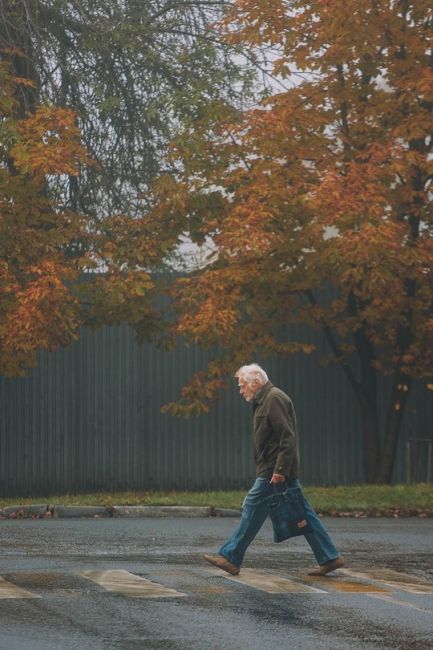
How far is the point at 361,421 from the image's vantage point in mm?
24359

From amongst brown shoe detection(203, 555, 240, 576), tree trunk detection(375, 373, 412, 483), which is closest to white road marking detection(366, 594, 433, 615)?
brown shoe detection(203, 555, 240, 576)

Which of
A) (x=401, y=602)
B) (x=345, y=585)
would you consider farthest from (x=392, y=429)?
(x=401, y=602)

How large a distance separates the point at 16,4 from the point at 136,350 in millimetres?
5840

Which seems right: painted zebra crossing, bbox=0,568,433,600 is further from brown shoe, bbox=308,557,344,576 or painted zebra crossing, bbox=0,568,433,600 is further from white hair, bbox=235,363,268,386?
white hair, bbox=235,363,268,386

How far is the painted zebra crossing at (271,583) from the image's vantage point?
10.4 m

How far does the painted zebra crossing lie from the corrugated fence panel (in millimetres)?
11909

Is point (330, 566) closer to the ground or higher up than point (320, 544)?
closer to the ground

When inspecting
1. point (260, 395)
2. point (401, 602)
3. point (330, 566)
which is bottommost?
point (401, 602)

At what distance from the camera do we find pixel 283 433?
38.5 feet

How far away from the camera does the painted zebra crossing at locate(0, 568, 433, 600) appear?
10.4 m

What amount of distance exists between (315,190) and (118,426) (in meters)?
6.42

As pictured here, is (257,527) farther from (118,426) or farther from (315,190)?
(118,426)

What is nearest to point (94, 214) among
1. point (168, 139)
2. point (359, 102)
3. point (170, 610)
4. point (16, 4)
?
point (168, 139)

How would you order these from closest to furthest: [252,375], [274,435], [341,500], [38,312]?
1. [274,435]
2. [252,375]
3. [38,312]
4. [341,500]
